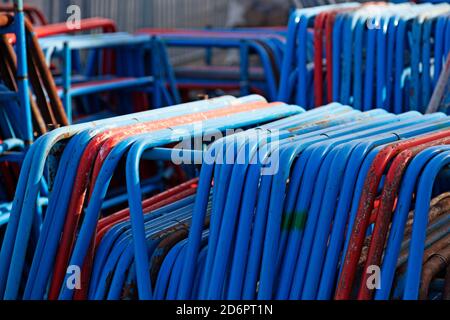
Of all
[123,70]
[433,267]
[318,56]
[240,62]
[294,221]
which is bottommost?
[123,70]

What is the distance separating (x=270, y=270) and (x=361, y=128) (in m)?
0.81

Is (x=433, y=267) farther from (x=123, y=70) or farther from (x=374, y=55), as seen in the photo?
(x=123, y=70)

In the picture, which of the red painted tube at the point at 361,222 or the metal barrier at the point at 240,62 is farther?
the metal barrier at the point at 240,62

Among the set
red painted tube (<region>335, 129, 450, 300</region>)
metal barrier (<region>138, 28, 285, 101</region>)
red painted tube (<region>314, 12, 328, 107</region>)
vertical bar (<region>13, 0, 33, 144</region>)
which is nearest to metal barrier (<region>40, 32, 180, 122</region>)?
metal barrier (<region>138, 28, 285, 101</region>)

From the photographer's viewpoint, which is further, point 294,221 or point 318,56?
point 318,56

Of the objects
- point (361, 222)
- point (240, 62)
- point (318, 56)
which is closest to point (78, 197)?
point (361, 222)

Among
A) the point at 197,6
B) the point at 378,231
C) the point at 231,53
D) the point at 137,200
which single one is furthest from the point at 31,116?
the point at 197,6

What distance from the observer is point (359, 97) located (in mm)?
4879

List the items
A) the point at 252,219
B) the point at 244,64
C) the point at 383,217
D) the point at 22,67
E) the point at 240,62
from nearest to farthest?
1. the point at 383,217
2. the point at 252,219
3. the point at 22,67
4. the point at 244,64
5. the point at 240,62

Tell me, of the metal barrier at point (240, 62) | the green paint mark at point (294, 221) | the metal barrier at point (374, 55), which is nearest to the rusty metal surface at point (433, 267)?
the green paint mark at point (294, 221)

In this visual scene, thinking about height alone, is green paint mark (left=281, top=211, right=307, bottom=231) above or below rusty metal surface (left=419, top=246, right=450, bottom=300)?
above

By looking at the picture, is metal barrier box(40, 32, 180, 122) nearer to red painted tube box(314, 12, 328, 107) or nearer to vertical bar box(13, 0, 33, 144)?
vertical bar box(13, 0, 33, 144)

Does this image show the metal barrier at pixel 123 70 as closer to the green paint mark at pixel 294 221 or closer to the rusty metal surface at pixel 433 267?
the green paint mark at pixel 294 221

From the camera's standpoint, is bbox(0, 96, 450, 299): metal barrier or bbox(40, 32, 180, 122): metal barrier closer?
bbox(0, 96, 450, 299): metal barrier
